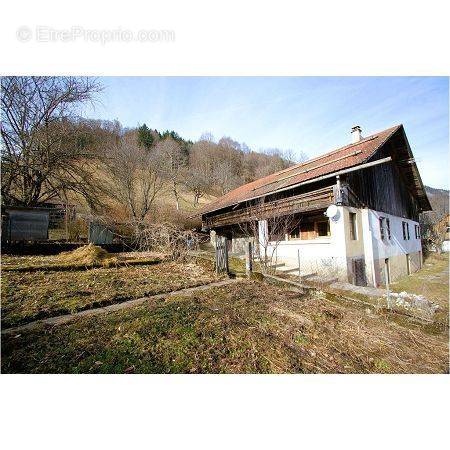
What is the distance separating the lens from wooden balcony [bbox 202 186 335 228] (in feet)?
19.3

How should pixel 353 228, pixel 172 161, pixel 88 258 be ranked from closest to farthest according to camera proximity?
pixel 353 228 → pixel 88 258 → pixel 172 161

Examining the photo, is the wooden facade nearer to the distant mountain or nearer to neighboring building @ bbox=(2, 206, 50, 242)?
the distant mountain

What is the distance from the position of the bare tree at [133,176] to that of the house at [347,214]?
4683 mm

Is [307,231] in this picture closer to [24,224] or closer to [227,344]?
[227,344]

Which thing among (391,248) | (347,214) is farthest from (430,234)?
(347,214)

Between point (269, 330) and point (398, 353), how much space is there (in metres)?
1.42

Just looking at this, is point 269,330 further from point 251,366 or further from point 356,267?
→ point 356,267

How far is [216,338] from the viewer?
2564 millimetres

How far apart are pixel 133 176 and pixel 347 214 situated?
902 centimetres

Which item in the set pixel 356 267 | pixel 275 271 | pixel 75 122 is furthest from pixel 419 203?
pixel 75 122

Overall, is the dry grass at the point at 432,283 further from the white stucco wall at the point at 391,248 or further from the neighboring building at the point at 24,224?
the neighboring building at the point at 24,224

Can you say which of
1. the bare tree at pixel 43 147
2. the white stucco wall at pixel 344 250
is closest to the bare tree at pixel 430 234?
the white stucco wall at pixel 344 250

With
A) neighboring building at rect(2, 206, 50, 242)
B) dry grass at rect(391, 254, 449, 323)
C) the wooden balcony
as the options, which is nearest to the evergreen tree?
neighboring building at rect(2, 206, 50, 242)

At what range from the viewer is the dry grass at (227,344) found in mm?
2170
